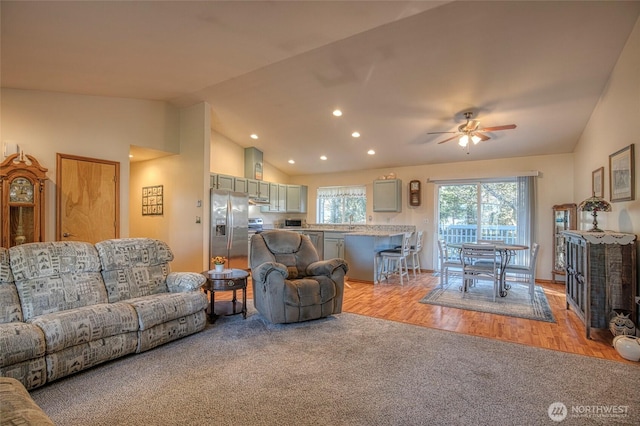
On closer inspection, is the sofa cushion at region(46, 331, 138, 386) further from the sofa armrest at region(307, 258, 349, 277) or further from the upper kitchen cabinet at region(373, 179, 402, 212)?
the upper kitchen cabinet at region(373, 179, 402, 212)

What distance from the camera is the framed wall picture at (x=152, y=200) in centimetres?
588

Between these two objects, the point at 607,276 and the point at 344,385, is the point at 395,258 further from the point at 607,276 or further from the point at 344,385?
the point at 344,385

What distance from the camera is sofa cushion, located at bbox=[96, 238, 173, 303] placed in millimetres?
2936

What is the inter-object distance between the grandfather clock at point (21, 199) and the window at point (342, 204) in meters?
5.54

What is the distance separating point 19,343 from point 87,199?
318cm

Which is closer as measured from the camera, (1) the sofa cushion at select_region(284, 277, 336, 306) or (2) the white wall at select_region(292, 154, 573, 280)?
(1) the sofa cushion at select_region(284, 277, 336, 306)

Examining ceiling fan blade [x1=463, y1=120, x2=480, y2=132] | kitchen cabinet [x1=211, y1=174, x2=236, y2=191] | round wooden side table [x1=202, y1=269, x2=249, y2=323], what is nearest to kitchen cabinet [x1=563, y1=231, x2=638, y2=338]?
ceiling fan blade [x1=463, y1=120, x2=480, y2=132]

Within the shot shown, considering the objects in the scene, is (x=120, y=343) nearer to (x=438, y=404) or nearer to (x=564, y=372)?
(x=438, y=404)

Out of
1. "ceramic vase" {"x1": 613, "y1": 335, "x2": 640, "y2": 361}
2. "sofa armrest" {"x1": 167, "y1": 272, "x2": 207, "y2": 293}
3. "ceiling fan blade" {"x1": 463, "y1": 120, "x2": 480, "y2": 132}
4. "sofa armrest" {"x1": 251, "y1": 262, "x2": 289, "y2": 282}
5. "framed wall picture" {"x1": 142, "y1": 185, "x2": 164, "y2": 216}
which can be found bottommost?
"ceramic vase" {"x1": 613, "y1": 335, "x2": 640, "y2": 361}

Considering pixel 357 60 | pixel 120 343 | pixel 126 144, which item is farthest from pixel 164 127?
pixel 120 343

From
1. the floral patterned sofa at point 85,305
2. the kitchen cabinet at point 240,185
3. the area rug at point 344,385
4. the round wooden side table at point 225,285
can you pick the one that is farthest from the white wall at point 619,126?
the kitchen cabinet at point 240,185

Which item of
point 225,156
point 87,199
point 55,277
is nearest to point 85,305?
point 55,277

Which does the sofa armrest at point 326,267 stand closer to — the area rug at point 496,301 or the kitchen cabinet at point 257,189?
the area rug at point 496,301

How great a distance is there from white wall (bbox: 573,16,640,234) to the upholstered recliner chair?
3.07m
